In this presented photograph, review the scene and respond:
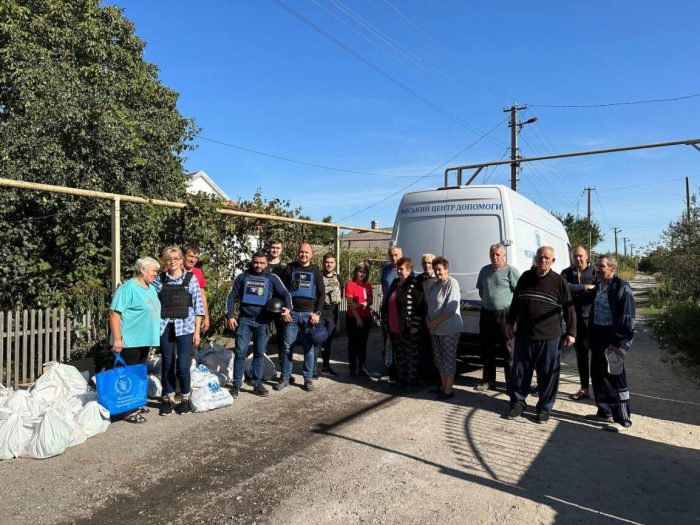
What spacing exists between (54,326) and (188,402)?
6.30ft

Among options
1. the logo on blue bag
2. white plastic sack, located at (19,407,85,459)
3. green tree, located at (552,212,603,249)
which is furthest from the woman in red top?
green tree, located at (552,212,603,249)

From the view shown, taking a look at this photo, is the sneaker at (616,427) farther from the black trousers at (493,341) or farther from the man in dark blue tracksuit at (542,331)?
the black trousers at (493,341)

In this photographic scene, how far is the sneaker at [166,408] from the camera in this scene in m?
5.22

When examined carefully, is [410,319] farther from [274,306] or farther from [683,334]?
[683,334]

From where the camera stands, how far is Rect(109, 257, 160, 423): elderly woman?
4.84 metres

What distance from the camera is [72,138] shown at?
363 inches

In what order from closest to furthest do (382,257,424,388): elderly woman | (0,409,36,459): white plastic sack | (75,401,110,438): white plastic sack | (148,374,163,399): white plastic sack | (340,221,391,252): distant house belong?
(0,409,36,459): white plastic sack
(75,401,110,438): white plastic sack
(148,374,163,399): white plastic sack
(382,257,424,388): elderly woman
(340,221,391,252): distant house

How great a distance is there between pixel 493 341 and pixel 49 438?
15.7 feet

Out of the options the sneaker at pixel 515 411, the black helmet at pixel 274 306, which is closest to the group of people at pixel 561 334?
the sneaker at pixel 515 411

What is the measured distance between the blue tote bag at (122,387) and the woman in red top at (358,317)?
2979mm

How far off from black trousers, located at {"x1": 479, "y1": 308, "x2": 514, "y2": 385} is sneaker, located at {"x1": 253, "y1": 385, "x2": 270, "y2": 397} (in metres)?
2.75

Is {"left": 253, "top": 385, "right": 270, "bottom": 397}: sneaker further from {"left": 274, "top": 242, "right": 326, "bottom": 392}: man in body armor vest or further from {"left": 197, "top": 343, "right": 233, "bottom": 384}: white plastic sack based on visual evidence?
{"left": 197, "top": 343, "right": 233, "bottom": 384}: white plastic sack

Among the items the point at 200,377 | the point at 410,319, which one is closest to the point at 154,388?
the point at 200,377

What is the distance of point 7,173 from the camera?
827cm
